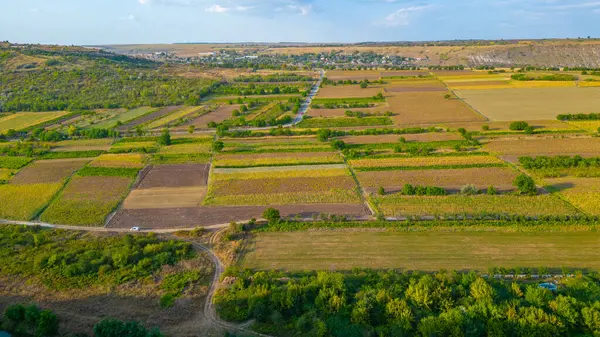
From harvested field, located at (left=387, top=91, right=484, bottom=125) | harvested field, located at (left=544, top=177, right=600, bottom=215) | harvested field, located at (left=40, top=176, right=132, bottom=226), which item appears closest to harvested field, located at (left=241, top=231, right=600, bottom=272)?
harvested field, located at (left=544, top=177, right=600, bottom=215)

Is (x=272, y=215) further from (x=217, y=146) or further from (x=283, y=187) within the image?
(x=217, y=146)

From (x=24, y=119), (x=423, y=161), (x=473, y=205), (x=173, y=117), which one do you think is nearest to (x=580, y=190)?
(x=473, y=205)

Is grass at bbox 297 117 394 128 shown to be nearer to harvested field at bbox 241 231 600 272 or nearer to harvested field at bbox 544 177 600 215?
harvested field at bbox 544 177 600 215

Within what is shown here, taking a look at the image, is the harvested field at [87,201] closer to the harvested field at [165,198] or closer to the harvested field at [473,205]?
the harvested field at [165,198]

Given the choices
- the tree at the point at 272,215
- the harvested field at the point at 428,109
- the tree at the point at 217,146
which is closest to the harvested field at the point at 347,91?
the harvested field at the point at 428,109

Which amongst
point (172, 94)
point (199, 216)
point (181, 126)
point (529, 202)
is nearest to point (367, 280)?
point (199, 216)
